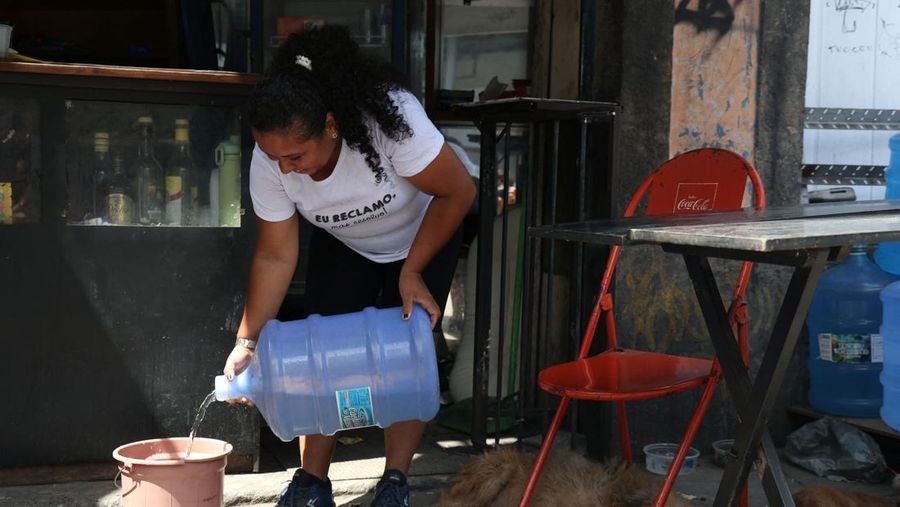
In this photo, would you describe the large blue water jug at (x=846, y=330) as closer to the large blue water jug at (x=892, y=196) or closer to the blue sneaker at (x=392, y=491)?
the large blue water jug at (x=892, y=196)

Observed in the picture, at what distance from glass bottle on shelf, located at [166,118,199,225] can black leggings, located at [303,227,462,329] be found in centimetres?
77

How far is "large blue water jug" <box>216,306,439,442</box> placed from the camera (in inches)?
119

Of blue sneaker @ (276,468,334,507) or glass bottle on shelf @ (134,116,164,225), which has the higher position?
glass bottle on shelf @ (134,116,164,225)

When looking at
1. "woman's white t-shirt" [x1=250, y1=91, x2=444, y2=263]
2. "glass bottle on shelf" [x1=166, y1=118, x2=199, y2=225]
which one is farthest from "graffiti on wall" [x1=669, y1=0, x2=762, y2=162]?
"glass bottle on shelf" [x1=166, y1=118, x2=199, y2=225]

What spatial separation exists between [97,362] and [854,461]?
2854 mm

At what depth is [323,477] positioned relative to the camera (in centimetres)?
345

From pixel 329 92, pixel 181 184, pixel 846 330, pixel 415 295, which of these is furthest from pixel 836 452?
pixel 181 184

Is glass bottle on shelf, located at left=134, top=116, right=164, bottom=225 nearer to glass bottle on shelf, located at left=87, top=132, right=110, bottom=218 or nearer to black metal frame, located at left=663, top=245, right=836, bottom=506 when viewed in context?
glass bottle on shelf, located at left=87, top=132, right=110, bottom=218

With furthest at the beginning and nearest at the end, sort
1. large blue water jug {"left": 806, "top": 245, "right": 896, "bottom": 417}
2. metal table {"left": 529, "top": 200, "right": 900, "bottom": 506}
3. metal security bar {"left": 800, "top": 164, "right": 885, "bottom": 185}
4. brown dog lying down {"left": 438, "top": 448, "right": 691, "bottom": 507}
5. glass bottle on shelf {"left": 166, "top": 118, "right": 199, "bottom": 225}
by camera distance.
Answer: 1. metal security bar {"left": 800, "top": 164, "right": 885, "bottom": 185}
2. large blue water jug {"left": 806, "top": 245, "right": 896, "bottom": 417}
3. glass bottle on shelf {"left": 166, "top": 118, "right": 199, "bottom": 225}
4. brown dog lying down {"left": 438, "top": 448, "right": 691, "bottom": 507}
5. metal table {"left": 529, "top": 200, "right": 900, "bottom": 506}

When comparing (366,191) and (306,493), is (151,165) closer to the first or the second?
(366,191)

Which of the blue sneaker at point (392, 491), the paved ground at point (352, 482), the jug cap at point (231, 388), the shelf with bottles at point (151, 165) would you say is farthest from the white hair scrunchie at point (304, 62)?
the paved ground at point (352, 482)

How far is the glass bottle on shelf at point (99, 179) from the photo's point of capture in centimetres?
389

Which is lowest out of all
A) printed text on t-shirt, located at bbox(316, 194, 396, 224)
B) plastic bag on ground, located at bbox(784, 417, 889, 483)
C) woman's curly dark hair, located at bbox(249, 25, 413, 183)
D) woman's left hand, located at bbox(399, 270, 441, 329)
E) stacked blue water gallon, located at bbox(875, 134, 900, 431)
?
plastic bag on ground, located at bbox(784, 417, 889, 483)

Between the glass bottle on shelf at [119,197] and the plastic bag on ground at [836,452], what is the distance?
2.73m
